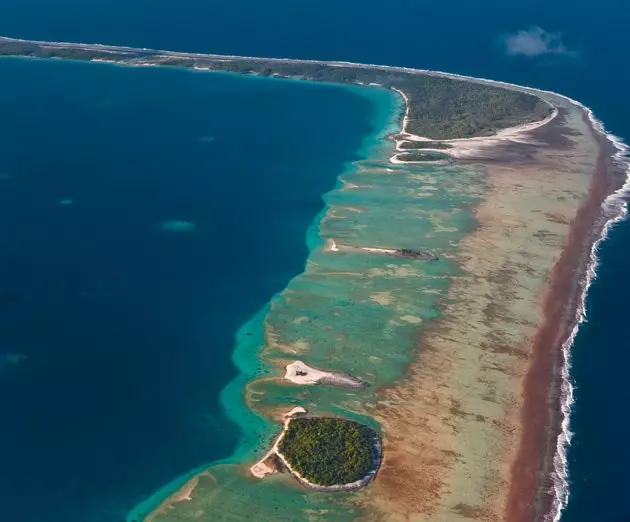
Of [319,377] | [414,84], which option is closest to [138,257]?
[319,377]

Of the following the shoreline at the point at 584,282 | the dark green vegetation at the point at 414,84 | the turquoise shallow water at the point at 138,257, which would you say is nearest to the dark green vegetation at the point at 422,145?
the dark green vegetation at the point at 414,84

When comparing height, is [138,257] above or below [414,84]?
below

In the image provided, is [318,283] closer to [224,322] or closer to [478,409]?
[224,322]

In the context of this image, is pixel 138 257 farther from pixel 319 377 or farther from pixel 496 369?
pixel 496 369

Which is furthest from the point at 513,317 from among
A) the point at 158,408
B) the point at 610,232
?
the point at 158,408

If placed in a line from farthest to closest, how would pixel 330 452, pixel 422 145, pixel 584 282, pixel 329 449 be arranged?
1. pixel 422 145
2. pixel 584 282
3. pixel 329 449
4. pixel 330 452

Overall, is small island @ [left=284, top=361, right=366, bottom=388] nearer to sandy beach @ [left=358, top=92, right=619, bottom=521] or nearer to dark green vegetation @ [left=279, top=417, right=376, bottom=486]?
sandy beach @ [left=358, top=92, right=619, bottom=521]

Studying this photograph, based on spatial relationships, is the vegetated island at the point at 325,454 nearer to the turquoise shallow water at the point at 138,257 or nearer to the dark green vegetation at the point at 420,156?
the turquoise shallow water at the point at 138,257
